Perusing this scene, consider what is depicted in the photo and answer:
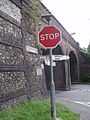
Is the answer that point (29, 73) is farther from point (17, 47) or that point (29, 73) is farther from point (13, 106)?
point (13, 106)

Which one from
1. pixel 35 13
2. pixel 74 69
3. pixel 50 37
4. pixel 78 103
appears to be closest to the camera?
pixel 50 37

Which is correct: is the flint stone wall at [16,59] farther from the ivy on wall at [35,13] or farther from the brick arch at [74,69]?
the brick arch at [74,69]

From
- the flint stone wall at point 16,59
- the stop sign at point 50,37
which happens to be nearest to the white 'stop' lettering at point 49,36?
the stop sign at point 50,37

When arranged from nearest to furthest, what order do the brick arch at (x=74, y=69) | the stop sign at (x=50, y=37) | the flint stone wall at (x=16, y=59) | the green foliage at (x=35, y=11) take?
the stop sign at (x=50, y=37) → the flint stone wall at (x=16, y=59) → the green foliage at (x=35, y=11) → the brick arch at (x=74, y=69)

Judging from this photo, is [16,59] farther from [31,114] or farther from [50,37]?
[50,37]

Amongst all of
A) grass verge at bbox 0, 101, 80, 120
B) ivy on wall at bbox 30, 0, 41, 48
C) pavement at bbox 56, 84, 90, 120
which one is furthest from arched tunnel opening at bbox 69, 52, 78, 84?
grass verge at bbox 0, 101, 80, 120

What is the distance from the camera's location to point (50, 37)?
23.6ft

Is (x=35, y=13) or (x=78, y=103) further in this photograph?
(x=78, y=103)

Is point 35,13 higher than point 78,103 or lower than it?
higher

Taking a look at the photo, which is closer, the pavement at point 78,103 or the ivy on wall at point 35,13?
the pavement at point 78,103

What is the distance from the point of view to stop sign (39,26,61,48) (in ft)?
23.5

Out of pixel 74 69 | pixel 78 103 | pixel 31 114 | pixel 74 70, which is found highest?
pixel 74 69

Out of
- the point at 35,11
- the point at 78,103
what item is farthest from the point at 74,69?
the point at 35,11

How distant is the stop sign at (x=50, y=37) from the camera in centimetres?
716
